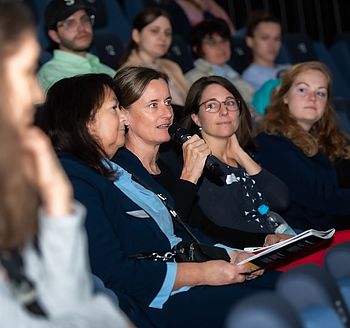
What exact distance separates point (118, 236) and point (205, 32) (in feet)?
9.52

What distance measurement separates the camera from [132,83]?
3.27 metres

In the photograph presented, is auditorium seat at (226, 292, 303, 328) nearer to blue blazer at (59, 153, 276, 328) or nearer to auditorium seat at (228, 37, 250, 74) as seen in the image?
blue blazer at (59, 153, 276, 328)

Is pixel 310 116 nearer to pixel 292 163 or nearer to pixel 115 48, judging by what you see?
pixel 292 163

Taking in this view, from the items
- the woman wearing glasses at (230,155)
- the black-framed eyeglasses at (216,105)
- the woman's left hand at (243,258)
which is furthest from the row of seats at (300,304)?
the black-framed eyeglasses at (216,105)

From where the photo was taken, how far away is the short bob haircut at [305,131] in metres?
4.17

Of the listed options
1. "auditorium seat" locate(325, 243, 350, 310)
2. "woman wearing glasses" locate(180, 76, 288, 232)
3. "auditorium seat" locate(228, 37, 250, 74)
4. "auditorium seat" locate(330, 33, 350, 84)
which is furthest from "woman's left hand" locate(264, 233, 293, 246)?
"auditorium seat" locate(330, 33, 350, 84)

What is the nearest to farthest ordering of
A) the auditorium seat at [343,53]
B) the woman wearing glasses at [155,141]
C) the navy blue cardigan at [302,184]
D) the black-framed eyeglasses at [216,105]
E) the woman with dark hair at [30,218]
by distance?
the woman with dark hair at [30,218] < the woman wearing glasses at [155,141] < the black-framed eyeglasses at [216,105] < the navy blue cardigan at [302,184] < the auditorium seat at [343,53]

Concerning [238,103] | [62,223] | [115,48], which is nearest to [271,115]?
[238,103]

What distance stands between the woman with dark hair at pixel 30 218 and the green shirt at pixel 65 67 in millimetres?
2632

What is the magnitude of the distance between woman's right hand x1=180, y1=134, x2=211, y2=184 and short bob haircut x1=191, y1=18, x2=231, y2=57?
2147 mm

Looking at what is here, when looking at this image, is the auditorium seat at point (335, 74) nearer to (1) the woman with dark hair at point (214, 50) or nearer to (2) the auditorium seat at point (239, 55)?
(2) the auditorium seat at point (239, 55)

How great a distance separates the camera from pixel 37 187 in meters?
1.53

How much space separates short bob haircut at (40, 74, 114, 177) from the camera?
8.84 ft

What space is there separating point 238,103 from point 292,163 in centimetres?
44
